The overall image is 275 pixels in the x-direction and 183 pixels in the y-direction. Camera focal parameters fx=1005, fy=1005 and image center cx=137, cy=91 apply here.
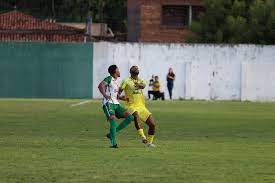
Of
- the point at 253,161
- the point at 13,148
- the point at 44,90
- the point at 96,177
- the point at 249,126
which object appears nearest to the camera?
the point at 96,177

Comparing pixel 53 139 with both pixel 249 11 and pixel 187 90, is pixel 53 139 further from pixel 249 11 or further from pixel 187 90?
pixel 249 11

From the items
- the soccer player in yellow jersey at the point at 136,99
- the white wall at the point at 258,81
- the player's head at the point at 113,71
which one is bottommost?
the white wall at the point at 258,81

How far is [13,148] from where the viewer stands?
1998 cm

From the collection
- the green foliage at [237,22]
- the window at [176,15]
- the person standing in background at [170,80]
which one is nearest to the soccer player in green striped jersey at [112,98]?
the person standing in background at [170,80]

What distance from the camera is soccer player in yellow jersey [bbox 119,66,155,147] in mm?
21417

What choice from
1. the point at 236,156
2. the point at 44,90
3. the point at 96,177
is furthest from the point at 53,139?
the point at 44,90

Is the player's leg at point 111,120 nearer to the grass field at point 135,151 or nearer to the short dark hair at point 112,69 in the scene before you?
the grass field at point 135,151

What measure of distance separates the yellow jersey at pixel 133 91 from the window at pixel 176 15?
5415 cm

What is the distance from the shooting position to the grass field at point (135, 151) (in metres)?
14.9

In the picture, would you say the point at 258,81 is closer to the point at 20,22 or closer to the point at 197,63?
the point at 197,63

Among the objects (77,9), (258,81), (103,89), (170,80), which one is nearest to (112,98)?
(103,89)

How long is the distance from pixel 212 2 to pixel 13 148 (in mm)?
Result: 49002

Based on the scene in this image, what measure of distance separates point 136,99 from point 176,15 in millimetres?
55341

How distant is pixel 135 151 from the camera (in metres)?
19.7
